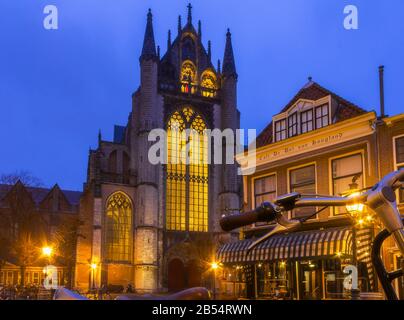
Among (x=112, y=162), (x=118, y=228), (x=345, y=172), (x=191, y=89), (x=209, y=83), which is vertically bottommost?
(x=345, y=172)

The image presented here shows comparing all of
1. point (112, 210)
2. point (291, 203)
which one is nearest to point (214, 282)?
point (112, 210)

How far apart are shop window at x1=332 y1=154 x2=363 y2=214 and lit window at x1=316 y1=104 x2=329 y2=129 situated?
2.57 m

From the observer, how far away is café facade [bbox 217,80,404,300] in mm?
20656

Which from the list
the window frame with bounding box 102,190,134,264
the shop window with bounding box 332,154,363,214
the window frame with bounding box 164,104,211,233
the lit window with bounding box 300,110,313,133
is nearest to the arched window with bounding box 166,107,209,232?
the window frame with bounding box 164,104,211,233

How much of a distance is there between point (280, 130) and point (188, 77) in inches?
1586

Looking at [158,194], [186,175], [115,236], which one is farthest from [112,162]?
[115,236]

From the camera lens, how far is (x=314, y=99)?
84.6 feet

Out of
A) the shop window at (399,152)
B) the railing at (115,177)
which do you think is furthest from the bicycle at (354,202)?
the railing at (115,177)

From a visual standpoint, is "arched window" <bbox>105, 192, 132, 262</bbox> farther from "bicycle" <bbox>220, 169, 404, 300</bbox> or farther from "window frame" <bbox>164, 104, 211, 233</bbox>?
"bicycle" <bbox>220, 169, 404, 300</bbox>

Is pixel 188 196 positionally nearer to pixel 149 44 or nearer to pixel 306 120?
pixel 149 44

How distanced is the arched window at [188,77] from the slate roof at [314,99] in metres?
36.7
